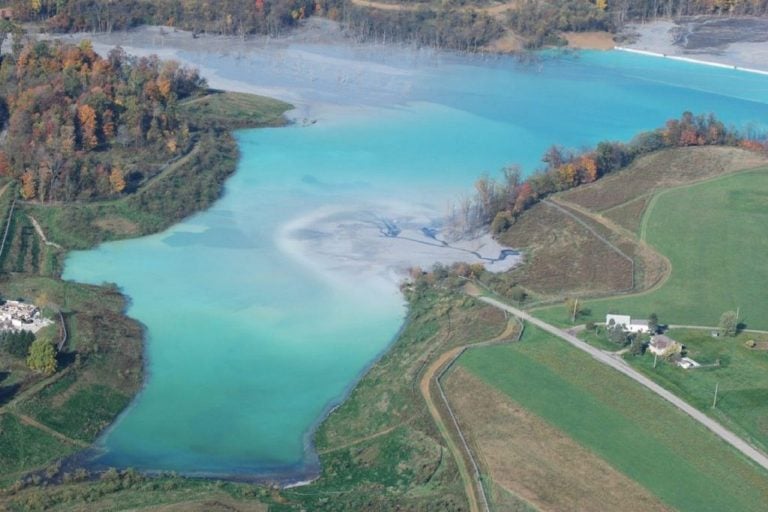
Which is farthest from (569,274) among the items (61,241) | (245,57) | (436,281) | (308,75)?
(245,57)

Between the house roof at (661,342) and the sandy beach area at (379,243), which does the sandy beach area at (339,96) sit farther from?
the house roof at (661,342)

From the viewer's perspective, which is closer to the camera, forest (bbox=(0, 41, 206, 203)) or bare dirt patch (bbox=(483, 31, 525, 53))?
forest (bbox=(0, 41, 206, 203))

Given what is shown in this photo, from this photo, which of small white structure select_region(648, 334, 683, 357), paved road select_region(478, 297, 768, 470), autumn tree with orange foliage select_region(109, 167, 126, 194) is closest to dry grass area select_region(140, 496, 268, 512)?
paved road select_region(478, 297, 768, 470)

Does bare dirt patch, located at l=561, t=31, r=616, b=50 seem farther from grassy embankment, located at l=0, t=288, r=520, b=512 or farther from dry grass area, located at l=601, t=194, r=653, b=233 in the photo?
grassy embankment, located at l=0, t=288, r=520, b=512

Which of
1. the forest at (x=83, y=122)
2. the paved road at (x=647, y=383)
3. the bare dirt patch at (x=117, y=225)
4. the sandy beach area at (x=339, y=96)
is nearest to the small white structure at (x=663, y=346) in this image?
the paved road at (x=647, y=383)

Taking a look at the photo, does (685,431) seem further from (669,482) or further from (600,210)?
(600,210)
